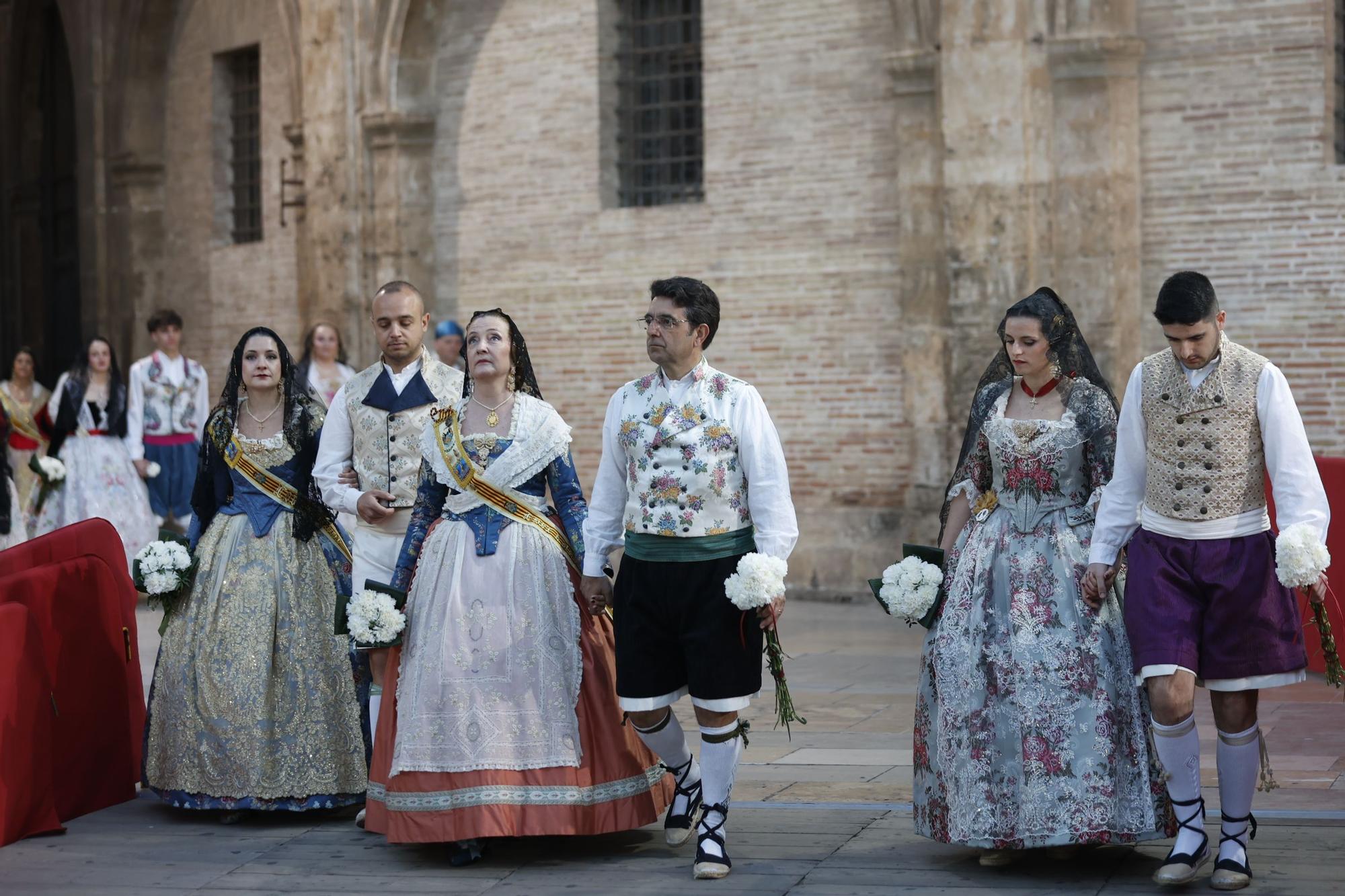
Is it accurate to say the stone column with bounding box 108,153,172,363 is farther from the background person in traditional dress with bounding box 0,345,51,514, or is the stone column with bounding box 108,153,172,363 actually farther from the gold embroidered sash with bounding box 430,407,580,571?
the gold embroidered sash with bounding box 430,407,580,571

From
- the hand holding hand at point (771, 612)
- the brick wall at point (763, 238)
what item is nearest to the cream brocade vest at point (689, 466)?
the hand holding hand at point (771, 612)

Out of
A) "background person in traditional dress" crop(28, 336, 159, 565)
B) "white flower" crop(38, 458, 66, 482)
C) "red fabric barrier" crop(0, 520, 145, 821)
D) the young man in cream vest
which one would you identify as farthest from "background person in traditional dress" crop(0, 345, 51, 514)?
the young man in cream vest

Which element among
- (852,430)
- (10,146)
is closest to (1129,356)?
(852,430)

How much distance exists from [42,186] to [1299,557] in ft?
65.6

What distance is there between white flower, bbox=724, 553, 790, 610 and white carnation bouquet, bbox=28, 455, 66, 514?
27.7 feet

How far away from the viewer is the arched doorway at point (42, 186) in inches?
875

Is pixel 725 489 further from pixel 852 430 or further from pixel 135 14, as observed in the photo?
pixel 135 14

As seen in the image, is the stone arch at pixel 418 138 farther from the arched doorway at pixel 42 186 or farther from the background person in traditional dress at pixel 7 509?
the arched doorway at pixel 42 186

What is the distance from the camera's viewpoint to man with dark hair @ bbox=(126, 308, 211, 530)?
12906 mm

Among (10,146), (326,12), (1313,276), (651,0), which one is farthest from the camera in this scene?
(10,146)

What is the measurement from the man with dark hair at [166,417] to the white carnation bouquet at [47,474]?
1.60 ft

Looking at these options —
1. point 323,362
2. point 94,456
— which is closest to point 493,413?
point 323,362

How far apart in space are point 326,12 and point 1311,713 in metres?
10.7

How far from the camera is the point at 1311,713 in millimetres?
8242
